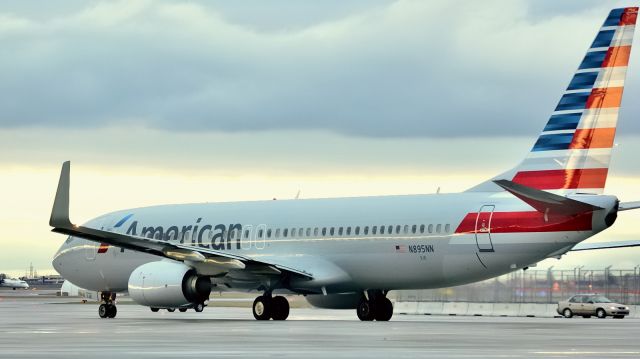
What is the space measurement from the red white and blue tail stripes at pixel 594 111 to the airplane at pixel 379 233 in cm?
3

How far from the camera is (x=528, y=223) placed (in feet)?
130

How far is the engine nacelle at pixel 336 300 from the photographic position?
47.9 metres

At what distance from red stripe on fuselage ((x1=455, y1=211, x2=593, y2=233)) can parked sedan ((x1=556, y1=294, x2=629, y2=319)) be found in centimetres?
2034

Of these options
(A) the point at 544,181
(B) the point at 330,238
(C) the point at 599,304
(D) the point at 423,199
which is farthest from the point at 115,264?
(C) the point at 599,304

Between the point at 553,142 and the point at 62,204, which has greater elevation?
the point at 553,142


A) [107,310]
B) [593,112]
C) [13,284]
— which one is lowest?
[107,310]

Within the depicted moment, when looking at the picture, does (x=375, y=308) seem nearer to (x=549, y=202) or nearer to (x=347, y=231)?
(x=347, y=231)

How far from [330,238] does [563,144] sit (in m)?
9.76

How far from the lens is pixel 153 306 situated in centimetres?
4531

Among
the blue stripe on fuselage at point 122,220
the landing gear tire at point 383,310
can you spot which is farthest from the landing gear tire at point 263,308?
the blue stripe on fuselage at point 122,220

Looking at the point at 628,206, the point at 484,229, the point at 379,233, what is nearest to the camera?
the point at 628,206

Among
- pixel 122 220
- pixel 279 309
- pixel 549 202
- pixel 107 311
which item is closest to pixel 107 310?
pixel 107 311

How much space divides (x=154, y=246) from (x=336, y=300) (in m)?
8.28

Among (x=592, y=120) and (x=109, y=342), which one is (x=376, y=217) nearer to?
(x=592, y=120)
